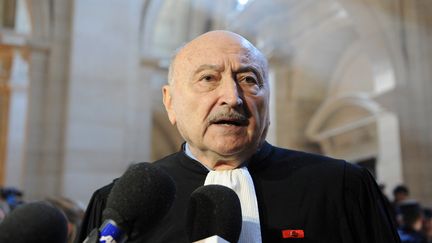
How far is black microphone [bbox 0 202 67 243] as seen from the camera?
1109 millimetres

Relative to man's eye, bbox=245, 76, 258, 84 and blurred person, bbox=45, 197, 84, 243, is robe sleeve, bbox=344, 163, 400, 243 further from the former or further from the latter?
blurred person, bbox=45, 197, 84, 243

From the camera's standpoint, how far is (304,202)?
1.85 meters

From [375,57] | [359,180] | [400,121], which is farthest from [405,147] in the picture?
[359,180]

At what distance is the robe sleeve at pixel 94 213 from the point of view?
1976 mm

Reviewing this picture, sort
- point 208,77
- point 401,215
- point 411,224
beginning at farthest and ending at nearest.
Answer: point 401,215 < point 411,224 < point 208,77

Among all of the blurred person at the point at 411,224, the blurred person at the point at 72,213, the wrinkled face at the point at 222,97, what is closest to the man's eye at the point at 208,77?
the wrinkled face at the point at 222,97

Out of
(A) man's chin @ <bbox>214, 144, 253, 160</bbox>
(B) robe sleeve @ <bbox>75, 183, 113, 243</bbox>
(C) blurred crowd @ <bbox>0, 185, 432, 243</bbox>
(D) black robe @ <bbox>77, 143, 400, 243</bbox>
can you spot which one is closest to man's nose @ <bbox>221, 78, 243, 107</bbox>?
(A) man's chin @ <bbox>214, 144, 253, 160</bbox>

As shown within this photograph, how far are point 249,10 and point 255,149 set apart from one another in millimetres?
14181

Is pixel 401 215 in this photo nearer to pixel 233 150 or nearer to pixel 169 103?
pixel 169 103

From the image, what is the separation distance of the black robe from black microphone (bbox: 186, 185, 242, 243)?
343mm

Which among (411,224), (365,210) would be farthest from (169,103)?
(411,224)

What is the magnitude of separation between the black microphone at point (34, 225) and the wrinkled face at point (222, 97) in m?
0.73

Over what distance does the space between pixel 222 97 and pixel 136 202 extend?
0.64 meters

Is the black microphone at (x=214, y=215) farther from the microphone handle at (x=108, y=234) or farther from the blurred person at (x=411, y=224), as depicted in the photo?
the blurred person at (x=411, y=224)
